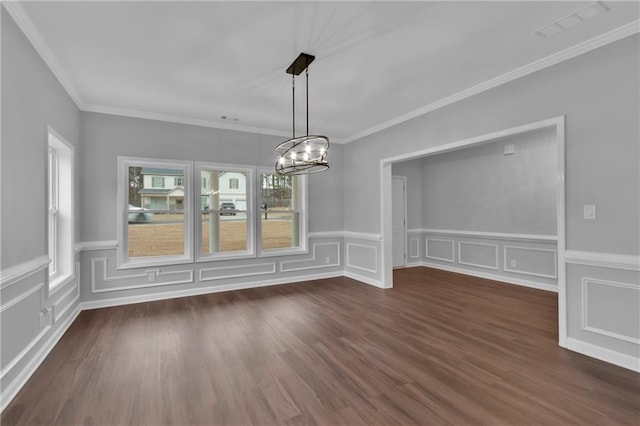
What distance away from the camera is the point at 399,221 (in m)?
7.07

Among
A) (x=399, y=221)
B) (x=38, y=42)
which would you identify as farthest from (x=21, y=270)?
(x=399, y=221)

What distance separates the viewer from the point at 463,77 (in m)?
3.38

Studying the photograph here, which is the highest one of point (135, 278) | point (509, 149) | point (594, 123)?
point (509, 149)

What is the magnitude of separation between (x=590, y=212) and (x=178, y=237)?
5.18 metres

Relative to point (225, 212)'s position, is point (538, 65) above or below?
above

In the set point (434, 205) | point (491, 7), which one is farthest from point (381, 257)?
point (491, 7)

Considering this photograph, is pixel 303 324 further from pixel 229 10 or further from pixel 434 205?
pixel 434 205

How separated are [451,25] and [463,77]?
1.07m

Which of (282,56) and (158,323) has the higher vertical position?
(282,56)

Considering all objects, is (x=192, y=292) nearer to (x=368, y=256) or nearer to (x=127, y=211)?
(x=127, y=211)

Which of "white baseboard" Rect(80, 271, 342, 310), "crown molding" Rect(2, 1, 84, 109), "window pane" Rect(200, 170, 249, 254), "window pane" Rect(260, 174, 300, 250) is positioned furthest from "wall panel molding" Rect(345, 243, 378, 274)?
"crown molding" Rect(2, 1, 84, 109)

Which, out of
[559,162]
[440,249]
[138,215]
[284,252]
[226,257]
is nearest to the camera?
[559,162]

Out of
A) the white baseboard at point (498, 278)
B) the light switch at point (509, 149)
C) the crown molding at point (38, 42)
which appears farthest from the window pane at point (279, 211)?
the light switch at point (509, 149)

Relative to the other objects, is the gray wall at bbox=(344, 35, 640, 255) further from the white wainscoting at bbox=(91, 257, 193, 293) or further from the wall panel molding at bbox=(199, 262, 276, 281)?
the white wainscoting at bbox=(91, 257, 193, 293)
